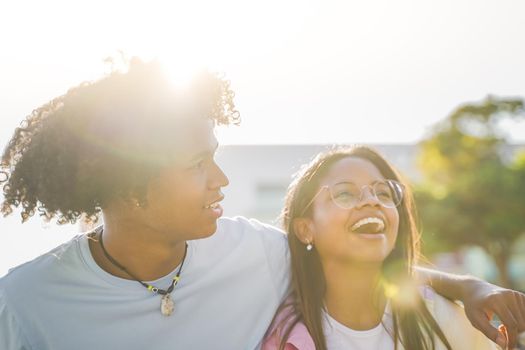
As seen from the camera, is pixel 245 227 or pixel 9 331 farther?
pixel 245 227

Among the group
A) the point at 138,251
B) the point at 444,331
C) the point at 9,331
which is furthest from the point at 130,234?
the point at 444,331

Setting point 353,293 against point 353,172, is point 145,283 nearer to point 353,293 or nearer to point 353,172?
point 353,293

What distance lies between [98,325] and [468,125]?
43.2 feet

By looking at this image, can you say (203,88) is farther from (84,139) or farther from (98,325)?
(98,325)

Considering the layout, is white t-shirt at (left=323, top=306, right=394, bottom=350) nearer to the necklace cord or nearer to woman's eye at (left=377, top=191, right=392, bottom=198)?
woman's eye at (left=377, top=191, right=392, bottom=198)

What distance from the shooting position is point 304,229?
2.91 m

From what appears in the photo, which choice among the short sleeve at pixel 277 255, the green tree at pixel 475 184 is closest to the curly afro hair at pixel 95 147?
the short sleeve at pixel 277 255

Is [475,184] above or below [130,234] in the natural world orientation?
below

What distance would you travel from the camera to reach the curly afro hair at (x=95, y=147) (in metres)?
2.52

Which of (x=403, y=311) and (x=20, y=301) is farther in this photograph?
(x=403, y=311)

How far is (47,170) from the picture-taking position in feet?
8.23

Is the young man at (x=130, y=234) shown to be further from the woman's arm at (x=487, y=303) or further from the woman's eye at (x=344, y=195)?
the woman's eye at (x=344, y=195)

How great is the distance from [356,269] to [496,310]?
2.26 feet

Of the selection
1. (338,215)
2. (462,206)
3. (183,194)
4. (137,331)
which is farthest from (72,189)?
(462,206)
